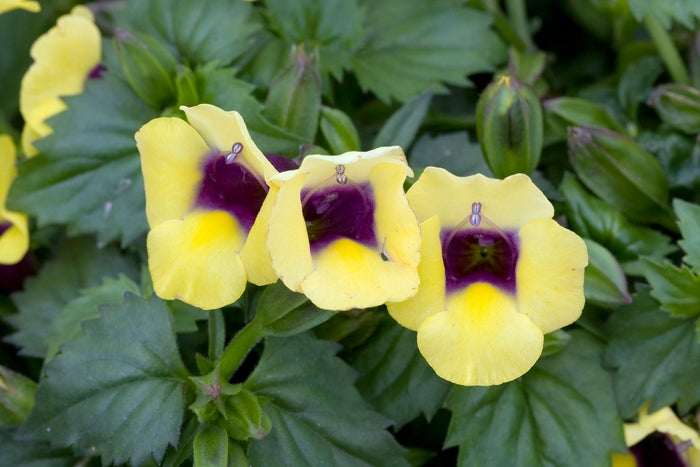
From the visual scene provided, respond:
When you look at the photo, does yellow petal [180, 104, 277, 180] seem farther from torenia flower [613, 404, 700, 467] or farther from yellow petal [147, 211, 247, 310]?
torenia flower [613, 404, 700, 467]

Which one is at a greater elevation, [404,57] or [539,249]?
[539,249]

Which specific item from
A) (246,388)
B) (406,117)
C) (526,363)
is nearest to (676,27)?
(406,117)

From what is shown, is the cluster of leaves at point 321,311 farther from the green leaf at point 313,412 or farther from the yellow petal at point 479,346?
the yellow petal at point 479,346

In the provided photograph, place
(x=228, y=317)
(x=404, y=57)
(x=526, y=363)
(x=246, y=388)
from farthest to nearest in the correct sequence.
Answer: (x=404, y=57)
(x=228, y=317)
(x=246, y=388)
(x=526, y=363)

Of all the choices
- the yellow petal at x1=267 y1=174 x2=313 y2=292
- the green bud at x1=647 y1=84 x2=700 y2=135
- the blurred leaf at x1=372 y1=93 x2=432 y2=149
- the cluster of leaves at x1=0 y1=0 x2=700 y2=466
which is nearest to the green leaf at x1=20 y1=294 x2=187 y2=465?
the cluster of leaves at x1=0 y1=0 x2=700 y2=466

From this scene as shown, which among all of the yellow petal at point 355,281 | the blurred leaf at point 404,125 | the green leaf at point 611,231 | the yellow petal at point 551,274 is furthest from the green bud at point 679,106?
the yellow petal at point 355,281

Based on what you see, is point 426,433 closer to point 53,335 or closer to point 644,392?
point 644,392
